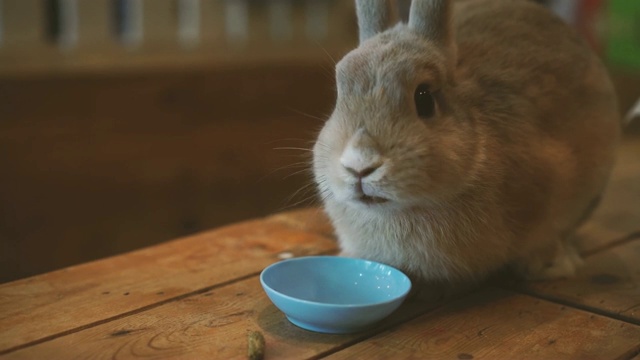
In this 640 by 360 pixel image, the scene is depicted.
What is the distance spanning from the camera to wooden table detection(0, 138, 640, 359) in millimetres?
1112

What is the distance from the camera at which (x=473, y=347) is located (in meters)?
1.13

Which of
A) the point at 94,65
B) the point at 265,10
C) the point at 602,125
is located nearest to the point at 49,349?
the point at 602,125

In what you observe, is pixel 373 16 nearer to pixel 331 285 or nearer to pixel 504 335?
pixel 331 285

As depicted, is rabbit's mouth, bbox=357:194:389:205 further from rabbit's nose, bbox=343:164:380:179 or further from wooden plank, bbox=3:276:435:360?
wooden plank, bbox=3:276:435:360

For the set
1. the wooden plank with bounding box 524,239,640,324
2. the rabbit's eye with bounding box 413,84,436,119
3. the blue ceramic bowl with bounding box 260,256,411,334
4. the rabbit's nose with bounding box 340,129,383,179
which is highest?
the rabbit's eye with bounding box 413,84,436,119

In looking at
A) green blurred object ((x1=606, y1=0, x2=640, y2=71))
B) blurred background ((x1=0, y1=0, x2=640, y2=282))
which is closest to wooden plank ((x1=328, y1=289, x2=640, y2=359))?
blurred background ((x1=0, y1=0, x2=640, y2=282))

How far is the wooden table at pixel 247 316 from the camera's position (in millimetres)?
1112

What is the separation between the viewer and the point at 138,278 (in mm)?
1429


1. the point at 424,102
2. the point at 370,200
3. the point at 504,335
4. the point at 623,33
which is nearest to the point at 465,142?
the point at 424,102

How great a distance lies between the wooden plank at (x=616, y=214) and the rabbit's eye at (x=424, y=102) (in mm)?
631

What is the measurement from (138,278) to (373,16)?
672mm

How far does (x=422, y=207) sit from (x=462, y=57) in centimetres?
36

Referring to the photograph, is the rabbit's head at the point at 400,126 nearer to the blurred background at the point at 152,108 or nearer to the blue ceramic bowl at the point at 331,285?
the blue ceramic bowl at the point at 331,285

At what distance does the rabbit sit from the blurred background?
0.80m
